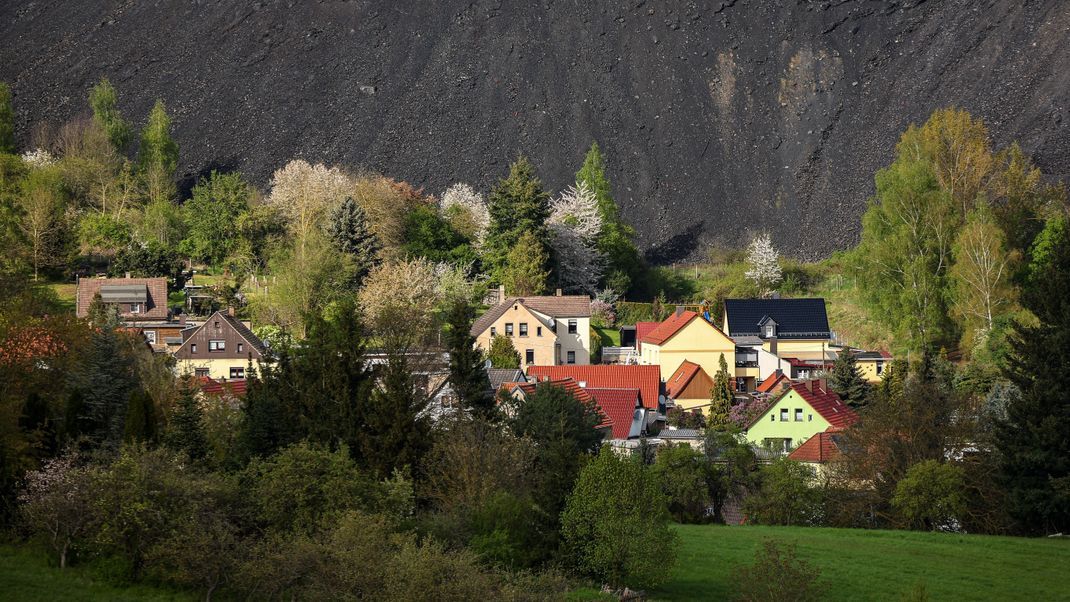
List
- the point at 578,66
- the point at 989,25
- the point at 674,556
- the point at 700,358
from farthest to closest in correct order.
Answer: the point at 578,66 → the point at 989,25 → the point at 700,358 → the point at 674,556

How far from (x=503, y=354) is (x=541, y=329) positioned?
3.60 meters

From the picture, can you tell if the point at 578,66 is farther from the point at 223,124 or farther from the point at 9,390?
the point at 9,390

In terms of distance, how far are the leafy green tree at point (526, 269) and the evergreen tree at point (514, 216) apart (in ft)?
1.65

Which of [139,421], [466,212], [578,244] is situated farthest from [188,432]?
[466,212]

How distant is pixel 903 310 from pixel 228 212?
32.9m

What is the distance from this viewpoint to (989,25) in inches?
3654

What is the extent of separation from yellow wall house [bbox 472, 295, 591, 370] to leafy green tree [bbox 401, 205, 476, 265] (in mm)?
8980

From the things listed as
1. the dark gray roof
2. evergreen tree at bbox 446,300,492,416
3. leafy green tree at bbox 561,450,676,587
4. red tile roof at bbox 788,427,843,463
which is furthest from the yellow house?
leafy green tree at bbox 561,450,676,587

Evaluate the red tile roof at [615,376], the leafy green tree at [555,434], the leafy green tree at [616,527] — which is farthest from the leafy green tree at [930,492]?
the red tile roof at [615,376]

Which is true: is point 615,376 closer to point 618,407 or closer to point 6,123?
point 618,407

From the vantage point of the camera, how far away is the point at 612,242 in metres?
71.3

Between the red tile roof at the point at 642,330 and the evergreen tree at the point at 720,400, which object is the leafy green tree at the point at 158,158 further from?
the evergreen tree at the point at 720,400

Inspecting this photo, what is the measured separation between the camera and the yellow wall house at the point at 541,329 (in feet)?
189

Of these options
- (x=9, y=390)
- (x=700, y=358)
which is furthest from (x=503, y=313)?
(x=9, y=390)
